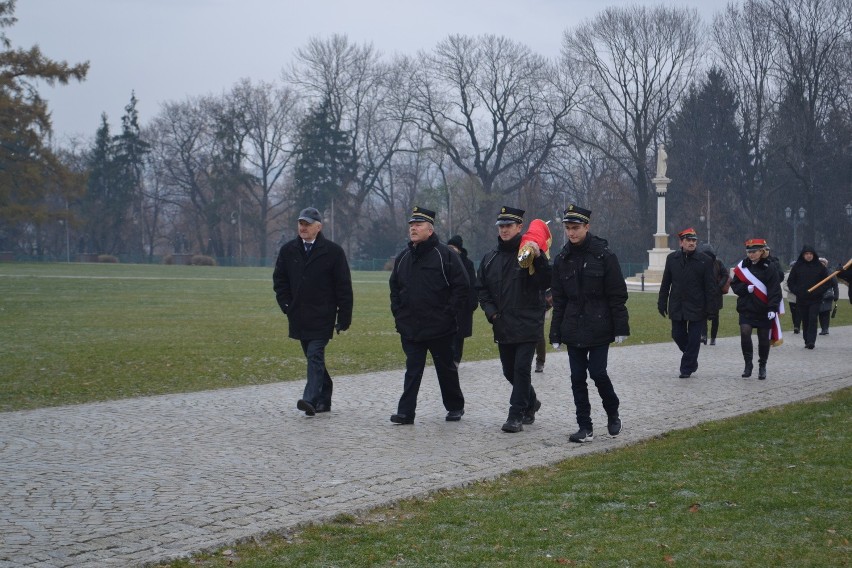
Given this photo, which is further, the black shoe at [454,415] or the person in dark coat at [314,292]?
the person in dark coat at [314,292]

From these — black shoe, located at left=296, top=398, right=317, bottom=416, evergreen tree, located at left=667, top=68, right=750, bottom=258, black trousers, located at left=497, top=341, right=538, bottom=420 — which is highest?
evergreen tree, located at left=667, top=68, right=750, bottom=258

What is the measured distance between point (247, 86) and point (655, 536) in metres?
83.7

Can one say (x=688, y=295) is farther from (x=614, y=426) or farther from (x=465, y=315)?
(x=614, y=426)

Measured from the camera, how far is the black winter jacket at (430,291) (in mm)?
9898

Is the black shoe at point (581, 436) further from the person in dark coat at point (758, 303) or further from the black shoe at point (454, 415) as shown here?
the person in dark coat at point (758, 303)

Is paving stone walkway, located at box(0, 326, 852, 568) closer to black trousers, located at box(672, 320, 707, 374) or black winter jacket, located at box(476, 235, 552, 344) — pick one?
black trousers, located at box(672, 320, 707, 374)

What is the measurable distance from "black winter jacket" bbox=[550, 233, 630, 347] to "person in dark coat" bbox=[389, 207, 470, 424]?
1085 mm

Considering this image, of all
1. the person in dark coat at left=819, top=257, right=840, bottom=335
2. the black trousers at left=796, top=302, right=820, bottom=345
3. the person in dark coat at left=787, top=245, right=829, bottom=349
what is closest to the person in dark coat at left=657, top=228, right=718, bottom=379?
the black trousers at left=796, top=302, right=820, bottom=345

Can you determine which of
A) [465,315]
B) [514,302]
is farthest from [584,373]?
[465,315]

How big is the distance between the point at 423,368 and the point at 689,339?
18.4 ft

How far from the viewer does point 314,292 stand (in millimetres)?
10461

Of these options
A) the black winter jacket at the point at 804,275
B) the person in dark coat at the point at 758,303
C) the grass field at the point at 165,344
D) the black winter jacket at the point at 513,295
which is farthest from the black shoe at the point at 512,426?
the black winter jacket at the point at 804,275

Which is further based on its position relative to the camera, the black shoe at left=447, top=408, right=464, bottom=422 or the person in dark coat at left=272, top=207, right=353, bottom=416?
the person in dark coat at left=272, top=207, right=353, bottom=416

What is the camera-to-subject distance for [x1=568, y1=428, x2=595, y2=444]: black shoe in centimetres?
915
